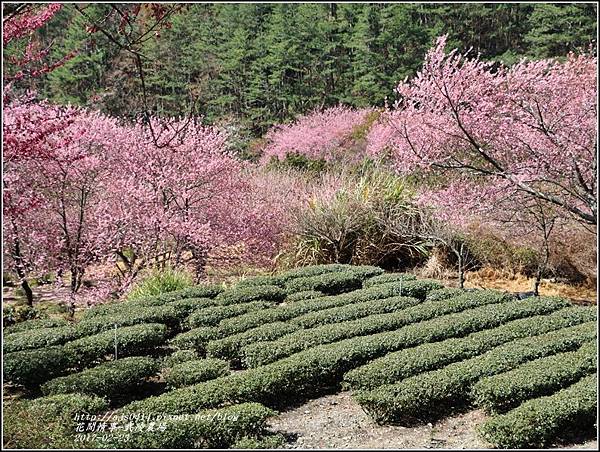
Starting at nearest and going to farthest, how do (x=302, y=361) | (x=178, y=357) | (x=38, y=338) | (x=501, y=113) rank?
(x=302, y=361) < (x=178, y=357) < (x=38, y=338) < (x=501, y=113)

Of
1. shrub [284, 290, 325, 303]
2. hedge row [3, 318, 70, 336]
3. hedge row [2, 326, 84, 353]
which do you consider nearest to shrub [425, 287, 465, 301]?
shrub [284, 290, 325, 303]

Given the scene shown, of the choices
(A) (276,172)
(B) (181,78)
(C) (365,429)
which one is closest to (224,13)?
(B) (181,78)

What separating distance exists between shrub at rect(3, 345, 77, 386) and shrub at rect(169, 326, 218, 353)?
119cm

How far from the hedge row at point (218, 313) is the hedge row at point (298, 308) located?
0.92ft

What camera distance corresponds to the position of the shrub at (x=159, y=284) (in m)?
9.18

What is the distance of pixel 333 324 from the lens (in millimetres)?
7051

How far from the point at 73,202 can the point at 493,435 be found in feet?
A: 26.2

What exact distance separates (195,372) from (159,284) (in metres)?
3.61

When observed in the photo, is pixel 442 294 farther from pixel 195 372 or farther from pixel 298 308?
pixel 195 372

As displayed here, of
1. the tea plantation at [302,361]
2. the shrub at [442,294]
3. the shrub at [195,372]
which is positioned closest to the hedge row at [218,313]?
the tea plantation at [302,361]

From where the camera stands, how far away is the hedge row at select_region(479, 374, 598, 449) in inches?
175

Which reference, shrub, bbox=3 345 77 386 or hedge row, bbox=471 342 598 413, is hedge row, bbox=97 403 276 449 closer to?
hedge row, bbox=471 342 598 413

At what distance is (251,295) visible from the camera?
27.6 ft

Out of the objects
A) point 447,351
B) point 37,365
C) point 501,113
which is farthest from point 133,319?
point 501,113
